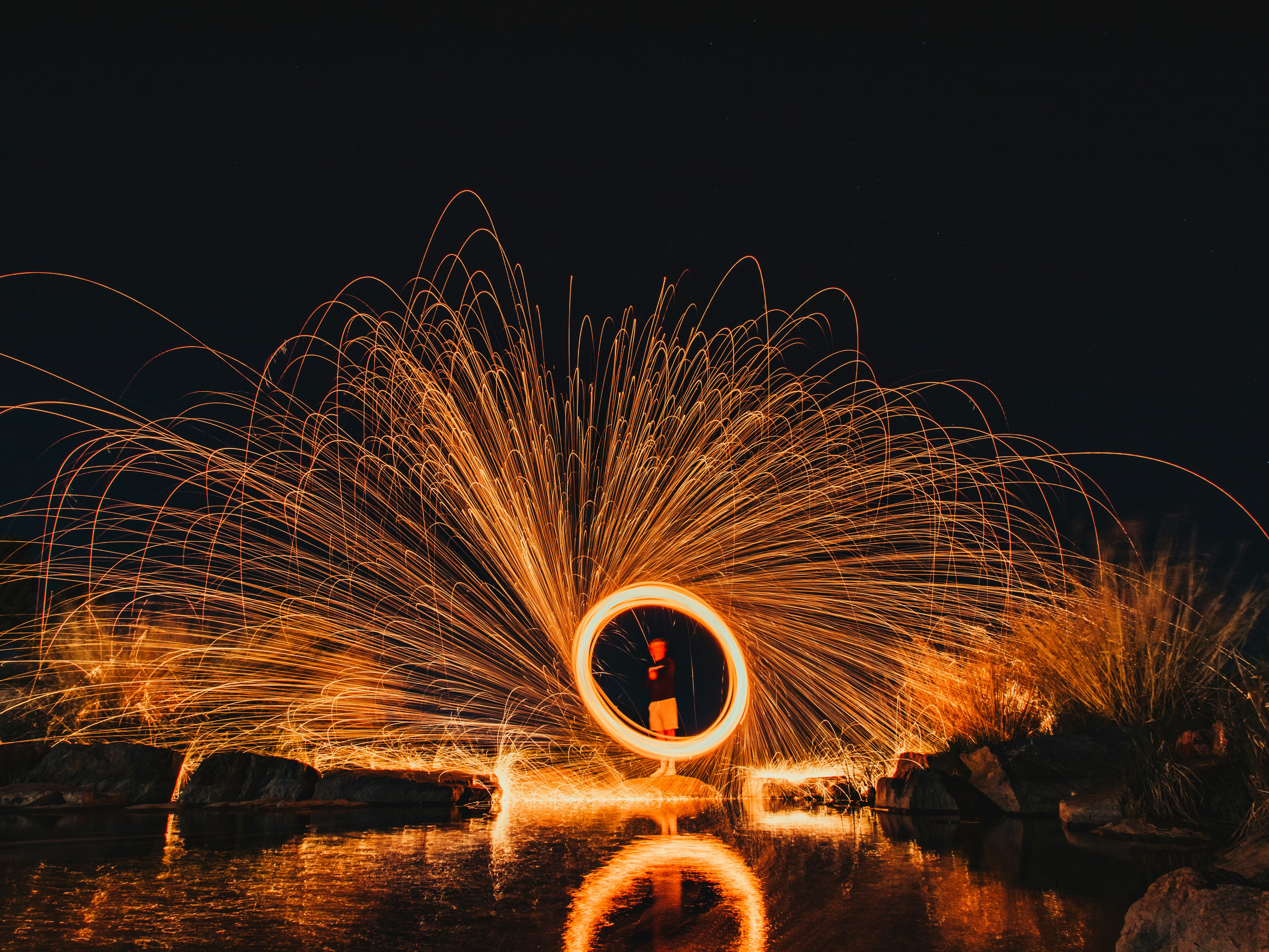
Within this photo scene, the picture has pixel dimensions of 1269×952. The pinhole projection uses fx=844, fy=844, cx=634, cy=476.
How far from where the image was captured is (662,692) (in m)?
14.1

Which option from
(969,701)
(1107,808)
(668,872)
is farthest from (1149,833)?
(668,872)

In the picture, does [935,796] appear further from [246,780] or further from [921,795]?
[246,780]

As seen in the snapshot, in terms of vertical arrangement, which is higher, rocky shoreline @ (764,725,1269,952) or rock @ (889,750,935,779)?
rock @ (889,750,935,779)

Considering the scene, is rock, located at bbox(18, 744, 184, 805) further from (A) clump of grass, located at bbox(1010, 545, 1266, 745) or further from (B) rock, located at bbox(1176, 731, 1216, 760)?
(B) rock, located at bbox(1176, 731, 1216, 760)

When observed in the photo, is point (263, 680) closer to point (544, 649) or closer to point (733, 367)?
point (544, 649)

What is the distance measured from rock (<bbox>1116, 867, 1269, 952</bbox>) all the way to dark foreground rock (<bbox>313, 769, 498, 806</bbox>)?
32.1ft

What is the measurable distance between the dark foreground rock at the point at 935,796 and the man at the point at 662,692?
3.80m

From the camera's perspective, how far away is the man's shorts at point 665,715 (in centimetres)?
1396

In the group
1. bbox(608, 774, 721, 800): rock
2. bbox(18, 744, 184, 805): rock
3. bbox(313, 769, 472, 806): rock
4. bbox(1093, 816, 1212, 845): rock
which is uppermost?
bbox(18, 744, 184, 805): rock

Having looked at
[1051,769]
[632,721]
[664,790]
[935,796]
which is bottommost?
[935,796]

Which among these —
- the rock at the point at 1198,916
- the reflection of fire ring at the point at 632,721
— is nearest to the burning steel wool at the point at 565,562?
the reflection of fire ring at the point at 632,721

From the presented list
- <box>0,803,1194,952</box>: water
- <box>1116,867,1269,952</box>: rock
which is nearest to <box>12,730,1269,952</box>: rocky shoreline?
<box>0,803,1194,952</box>: water

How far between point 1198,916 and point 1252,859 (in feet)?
8.19

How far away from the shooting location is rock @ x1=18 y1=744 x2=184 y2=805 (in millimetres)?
11430
